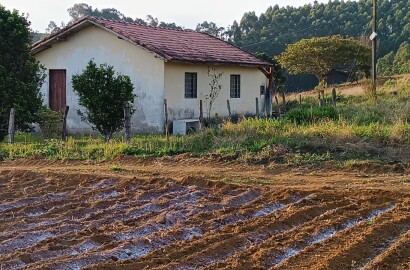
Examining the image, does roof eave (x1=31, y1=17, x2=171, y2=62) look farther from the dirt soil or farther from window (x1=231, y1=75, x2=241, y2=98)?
the dirt soil

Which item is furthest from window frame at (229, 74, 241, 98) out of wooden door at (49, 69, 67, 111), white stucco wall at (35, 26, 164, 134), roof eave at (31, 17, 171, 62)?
wooden door at (49, 69, 67, 111)

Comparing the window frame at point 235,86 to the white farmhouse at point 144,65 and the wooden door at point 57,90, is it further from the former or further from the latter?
the wooden door at point 57,90

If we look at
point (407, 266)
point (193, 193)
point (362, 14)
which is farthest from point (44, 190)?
point (362, 14)

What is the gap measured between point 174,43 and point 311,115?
6.65 m

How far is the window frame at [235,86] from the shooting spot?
76.5 ft

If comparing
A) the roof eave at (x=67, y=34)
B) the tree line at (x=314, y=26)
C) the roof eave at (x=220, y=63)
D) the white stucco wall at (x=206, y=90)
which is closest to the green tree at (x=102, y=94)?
the roof eave at (x=220, y=63)

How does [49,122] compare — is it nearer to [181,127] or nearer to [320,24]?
[181,127]

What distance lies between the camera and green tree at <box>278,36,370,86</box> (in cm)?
4109

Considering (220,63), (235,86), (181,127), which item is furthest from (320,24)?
(181,127)

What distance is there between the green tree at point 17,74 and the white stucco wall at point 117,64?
3.84 metres

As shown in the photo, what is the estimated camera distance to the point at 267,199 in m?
8.73

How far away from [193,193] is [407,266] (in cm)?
395

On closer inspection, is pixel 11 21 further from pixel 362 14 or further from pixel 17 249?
pixel 362 14

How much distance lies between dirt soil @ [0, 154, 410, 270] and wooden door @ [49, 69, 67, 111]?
33.2ft
